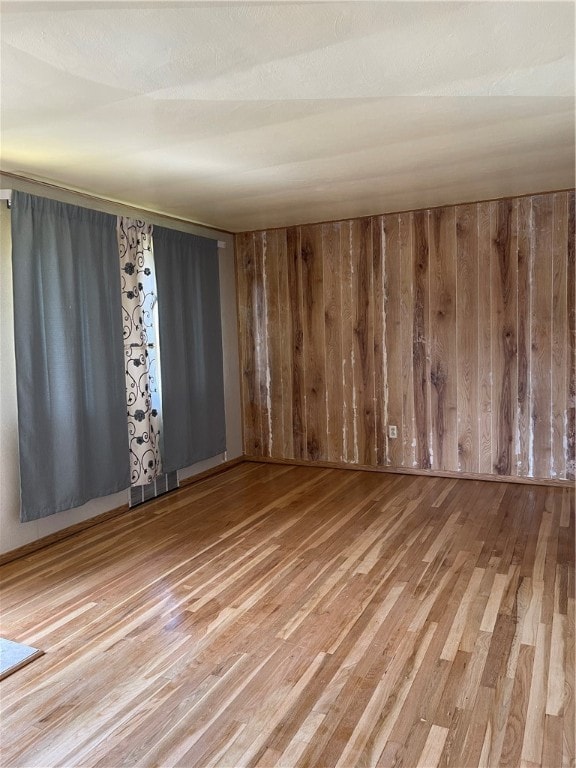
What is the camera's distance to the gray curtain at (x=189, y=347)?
455 cm

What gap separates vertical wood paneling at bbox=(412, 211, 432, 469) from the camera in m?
4.81

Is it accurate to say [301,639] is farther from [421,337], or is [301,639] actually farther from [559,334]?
[559,334]

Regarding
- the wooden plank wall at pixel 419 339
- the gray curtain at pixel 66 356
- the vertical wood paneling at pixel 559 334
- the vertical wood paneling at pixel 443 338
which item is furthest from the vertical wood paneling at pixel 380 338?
the gray curtain at pixel 66 356

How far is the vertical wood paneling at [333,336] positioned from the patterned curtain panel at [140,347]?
5.52 ft

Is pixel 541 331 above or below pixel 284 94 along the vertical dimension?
below

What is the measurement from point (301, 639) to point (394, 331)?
317 centimetres

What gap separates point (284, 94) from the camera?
2264mm

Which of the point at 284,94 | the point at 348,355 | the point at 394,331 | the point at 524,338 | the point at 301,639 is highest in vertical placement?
the point at 284,94

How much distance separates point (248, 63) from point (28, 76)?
0.82 metres

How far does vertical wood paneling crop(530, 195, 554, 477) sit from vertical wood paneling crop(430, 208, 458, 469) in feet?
2.07

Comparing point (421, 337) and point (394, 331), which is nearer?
point (421, 337)

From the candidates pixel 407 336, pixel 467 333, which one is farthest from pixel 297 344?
pixel 467 333

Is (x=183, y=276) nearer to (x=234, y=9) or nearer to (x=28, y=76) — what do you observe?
(x=28, y=76)

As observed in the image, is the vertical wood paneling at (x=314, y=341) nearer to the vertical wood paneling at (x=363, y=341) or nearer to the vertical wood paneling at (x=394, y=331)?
the vertical wood paneling at (x=363, y=341)
